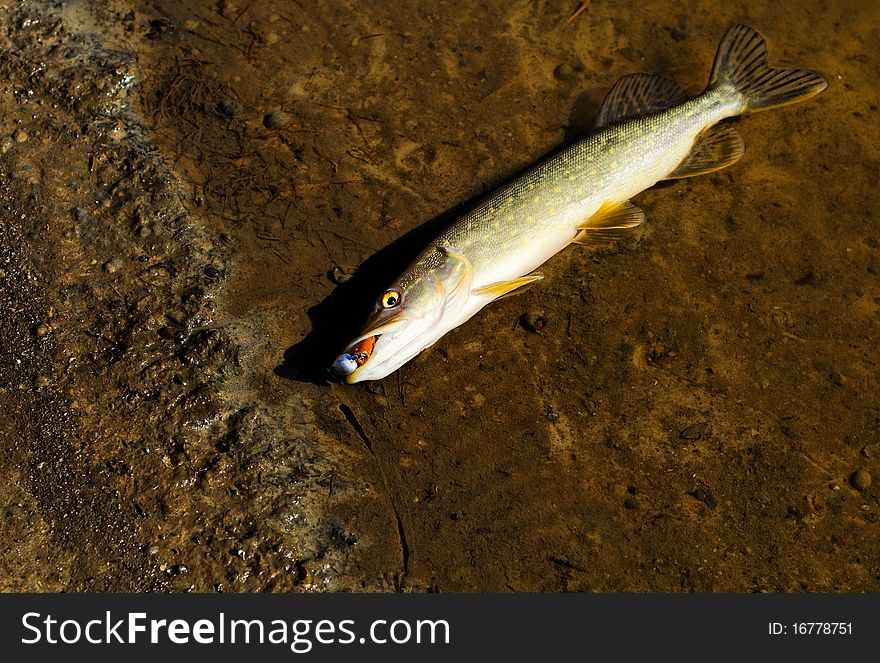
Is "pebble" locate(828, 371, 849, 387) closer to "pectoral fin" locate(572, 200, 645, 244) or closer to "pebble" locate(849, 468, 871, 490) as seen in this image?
"pebble" locate(849, 468, 871, 490)

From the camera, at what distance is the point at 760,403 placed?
5707mm

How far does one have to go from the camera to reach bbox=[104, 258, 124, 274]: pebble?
6035 mm

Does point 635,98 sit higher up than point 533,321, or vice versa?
point 635,98

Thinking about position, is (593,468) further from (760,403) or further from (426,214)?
(426,214)

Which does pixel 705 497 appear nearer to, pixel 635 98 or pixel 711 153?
pixel 711 153

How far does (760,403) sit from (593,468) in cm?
137

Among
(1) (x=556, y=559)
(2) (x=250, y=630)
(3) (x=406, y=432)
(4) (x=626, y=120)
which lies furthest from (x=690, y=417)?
(2) (x=250, y=630)

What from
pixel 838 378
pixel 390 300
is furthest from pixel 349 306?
pixel 838 378

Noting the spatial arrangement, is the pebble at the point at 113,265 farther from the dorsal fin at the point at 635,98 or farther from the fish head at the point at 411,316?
the dorsal fin at the point at 635,98

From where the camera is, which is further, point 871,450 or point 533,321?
point 533,321

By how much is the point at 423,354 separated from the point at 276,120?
2.57 metres

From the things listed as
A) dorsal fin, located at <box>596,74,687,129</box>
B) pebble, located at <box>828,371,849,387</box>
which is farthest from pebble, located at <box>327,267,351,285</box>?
pebble, located at <box>828,371,849,387</box>

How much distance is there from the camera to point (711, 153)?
257 inches

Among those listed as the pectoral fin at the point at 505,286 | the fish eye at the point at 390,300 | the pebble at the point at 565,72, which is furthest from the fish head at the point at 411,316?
the pebble at the point at 565,72
